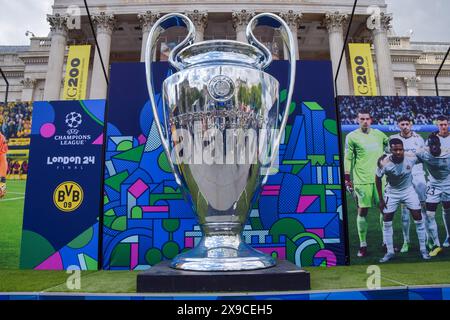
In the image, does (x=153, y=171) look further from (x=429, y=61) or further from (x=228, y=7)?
(x=429, y=61)

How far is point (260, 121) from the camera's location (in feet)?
6.77

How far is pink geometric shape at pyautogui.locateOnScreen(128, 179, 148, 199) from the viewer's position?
338 centimetres

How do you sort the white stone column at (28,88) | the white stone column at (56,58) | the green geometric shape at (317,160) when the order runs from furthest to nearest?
the white stone column at (28,88) < the white stone column at (56,58) < the green geometric shape at (317,160)

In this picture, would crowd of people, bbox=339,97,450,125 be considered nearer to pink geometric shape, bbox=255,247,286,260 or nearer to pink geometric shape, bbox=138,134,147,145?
pink geometric shape, bbox=255,247,286,260

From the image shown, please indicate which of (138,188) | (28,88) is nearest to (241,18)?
(28,88)

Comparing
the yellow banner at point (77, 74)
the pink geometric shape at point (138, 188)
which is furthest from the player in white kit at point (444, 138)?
the yellow banner at point (77, 74)

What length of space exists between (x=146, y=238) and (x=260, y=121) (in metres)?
1.89

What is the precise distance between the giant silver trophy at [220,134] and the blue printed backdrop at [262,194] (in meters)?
1.26

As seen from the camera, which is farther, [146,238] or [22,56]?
[22,56]

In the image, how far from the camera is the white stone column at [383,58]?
754 inches

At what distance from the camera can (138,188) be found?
3.40m

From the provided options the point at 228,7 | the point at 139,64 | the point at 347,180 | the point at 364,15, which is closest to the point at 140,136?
the point at 139,64

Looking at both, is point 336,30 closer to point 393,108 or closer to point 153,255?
point 393,108

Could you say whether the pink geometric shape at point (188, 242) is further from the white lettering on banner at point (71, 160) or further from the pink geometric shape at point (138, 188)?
the white lettering on banner at point (71, 160)
